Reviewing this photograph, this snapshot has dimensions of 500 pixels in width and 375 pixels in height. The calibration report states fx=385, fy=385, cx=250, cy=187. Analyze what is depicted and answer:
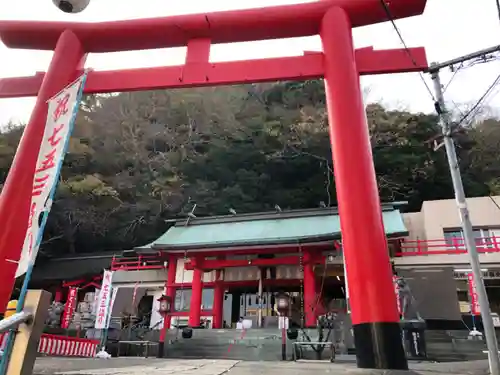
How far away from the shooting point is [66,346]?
40.1 ft

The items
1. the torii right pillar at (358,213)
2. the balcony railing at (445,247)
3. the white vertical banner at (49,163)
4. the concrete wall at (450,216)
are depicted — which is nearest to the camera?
the white vertical banner at (49,163)

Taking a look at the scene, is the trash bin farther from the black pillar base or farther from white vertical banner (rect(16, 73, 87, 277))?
white vertical banner (rect(16, 73, 87, 277))

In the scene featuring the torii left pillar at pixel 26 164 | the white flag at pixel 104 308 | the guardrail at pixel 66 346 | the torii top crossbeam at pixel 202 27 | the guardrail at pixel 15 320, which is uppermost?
the torii top crossbeam at pixel 202 27

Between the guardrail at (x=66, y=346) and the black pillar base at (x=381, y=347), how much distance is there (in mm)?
9896

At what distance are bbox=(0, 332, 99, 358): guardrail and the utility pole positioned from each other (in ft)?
35.5

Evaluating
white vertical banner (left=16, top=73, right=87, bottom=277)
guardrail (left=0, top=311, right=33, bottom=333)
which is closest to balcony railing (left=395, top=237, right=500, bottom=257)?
white vertical banner (left=16, top=73, right=87, bottom=277)

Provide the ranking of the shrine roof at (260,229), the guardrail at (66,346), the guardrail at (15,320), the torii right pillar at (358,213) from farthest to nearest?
the shrine roof at (260,229), the guardrail at (66,346), the torii right pillar at (358,213), the guardrail at (15,320)

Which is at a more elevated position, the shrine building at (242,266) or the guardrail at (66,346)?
the shrine building at (242,266)

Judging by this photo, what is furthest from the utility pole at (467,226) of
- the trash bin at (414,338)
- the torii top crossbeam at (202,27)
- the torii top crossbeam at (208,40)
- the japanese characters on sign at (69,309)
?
the japanese characters on sign at (69,309)

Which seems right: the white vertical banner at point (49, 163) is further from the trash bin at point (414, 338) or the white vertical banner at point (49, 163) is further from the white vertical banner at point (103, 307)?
the white vertical banner at point (103, 307)

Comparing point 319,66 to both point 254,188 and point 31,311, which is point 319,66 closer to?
point 31,311

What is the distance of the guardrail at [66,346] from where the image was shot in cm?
1127

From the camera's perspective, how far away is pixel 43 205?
3219 millimetres

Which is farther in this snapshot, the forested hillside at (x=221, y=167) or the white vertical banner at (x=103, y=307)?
the forested hillside at (x=221, y=167)
